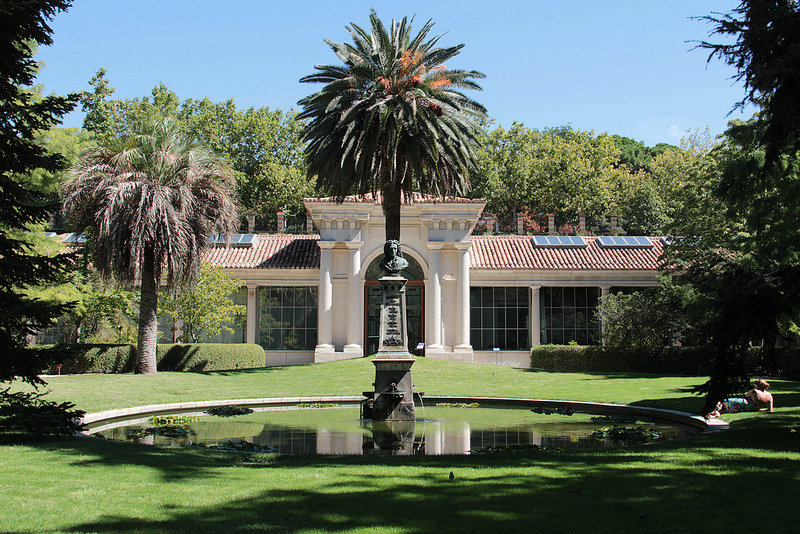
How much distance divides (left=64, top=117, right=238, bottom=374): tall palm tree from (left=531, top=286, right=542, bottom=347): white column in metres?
16.2

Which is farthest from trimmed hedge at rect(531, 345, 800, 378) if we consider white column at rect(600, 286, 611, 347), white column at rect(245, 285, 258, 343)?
white column at rect(245, 285, 258, 343)

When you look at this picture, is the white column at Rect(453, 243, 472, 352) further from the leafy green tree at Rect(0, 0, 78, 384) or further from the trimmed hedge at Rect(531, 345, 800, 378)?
the leafy green tree at Rect(0, 0, 78, 384)

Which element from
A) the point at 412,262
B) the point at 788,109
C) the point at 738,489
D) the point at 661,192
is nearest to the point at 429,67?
the point at 412,262

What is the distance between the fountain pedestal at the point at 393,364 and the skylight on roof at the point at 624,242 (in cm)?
2506

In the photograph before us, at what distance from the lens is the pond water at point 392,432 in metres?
11.5

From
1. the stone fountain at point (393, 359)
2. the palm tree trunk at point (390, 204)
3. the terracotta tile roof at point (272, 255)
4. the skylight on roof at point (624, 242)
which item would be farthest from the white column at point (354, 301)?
the stone fountain at point (393, 359)

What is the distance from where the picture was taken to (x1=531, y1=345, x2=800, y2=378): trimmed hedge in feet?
95.7

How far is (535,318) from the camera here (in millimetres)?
35625

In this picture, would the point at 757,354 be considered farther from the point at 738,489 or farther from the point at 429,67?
the point at 738,489

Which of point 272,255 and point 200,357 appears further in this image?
point 272,255

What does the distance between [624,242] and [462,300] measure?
11.3m

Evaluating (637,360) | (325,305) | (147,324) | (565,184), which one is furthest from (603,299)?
(565,184)

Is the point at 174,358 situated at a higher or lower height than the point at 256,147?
lower

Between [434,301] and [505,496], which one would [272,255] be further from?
[505,496]
